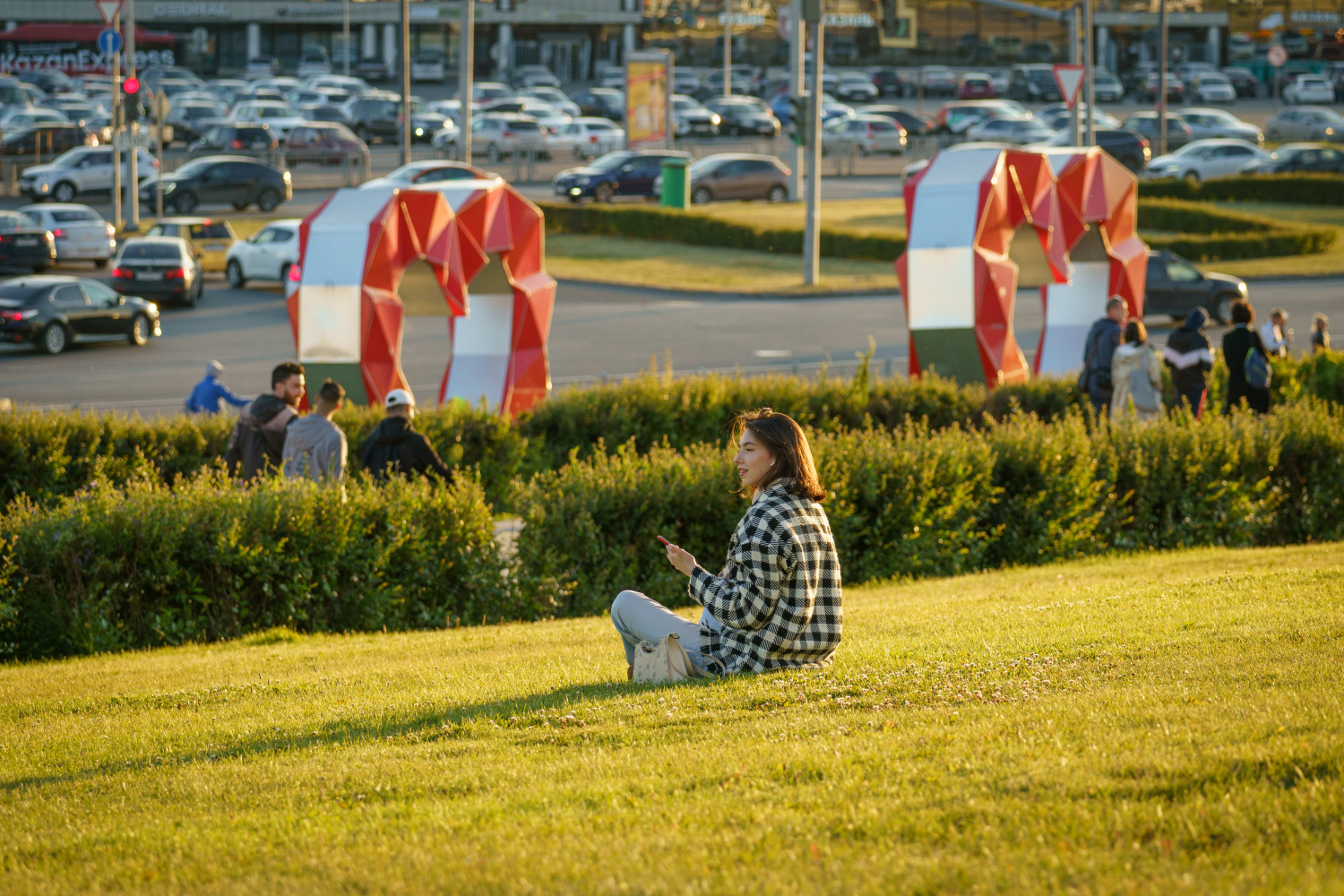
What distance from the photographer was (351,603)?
34.5 ft

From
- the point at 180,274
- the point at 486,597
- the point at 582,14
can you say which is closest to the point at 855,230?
the point at 180,274

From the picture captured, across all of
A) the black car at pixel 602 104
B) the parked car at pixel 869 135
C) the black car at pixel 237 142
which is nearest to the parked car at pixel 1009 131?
the parked car at pixel 869 135

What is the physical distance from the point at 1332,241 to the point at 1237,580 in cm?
3290

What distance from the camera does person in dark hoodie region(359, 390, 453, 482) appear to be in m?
11.7

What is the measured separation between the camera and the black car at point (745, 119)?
63188 mm

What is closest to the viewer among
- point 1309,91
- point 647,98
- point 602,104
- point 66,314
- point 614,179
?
point 66,314

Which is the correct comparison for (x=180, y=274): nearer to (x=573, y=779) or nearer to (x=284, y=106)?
(x=573, y=779)

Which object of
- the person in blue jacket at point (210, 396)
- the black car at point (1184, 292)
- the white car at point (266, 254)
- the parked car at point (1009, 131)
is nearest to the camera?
the person in blue jacket at point (210, 396)

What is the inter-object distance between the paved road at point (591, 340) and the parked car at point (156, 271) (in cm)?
49

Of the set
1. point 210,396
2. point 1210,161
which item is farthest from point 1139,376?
point 1210,161

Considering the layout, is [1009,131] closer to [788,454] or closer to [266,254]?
[266,254]

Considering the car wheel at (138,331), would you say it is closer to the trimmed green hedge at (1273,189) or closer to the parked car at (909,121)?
the trimmed green hedge at (1273,189)

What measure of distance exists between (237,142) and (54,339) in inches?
973

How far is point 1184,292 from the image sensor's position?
29203 mm
